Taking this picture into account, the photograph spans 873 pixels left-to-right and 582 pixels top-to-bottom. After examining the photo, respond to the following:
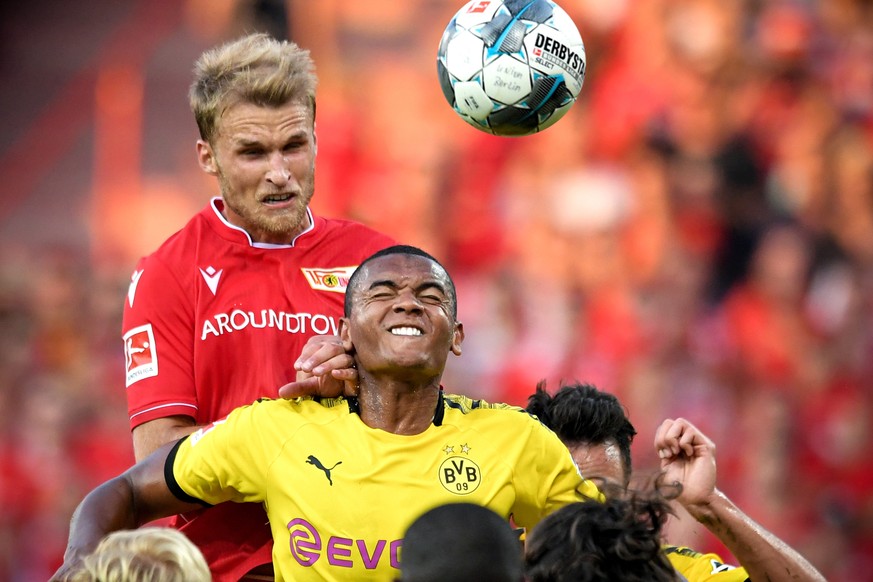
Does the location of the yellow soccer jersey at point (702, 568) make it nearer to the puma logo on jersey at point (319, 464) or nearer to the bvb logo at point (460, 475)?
the bvb logo at point (460, 475)

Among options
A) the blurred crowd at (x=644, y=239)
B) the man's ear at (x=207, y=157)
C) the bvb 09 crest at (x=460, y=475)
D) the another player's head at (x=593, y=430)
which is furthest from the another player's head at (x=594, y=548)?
the blurred crowd at (x=644, y=239)

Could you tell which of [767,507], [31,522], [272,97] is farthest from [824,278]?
[272,97]

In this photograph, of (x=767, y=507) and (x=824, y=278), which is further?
(x=824, y=278)

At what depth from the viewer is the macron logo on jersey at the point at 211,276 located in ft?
16.2

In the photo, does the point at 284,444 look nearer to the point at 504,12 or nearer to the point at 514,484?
the point at 514,484

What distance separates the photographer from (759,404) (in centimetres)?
1119

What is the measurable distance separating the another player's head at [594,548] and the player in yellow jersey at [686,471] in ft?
2.95

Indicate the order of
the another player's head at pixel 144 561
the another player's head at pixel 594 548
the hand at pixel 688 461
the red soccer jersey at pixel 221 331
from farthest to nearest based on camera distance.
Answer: the red soccer jersey at pixel 221 331 → the hand at pixel 688 461 → the another player's head at pixel 594 548 → the another player's head at pixel 144 561

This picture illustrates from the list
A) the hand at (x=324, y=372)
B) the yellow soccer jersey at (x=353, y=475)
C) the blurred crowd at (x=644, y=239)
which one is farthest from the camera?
the blurred crowd at (x=644, y=239)

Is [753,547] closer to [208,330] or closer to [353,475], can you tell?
[353,475]

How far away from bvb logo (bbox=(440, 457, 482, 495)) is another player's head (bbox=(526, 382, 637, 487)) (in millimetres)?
846

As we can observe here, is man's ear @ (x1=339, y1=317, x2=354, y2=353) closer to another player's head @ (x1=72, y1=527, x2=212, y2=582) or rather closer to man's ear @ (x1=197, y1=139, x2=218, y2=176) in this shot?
man's ear @ (x1=197, y1=139, x2=218, y2=176)

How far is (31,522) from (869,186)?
26.1ft

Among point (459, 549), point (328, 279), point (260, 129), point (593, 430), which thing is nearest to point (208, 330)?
point (328, 279)
